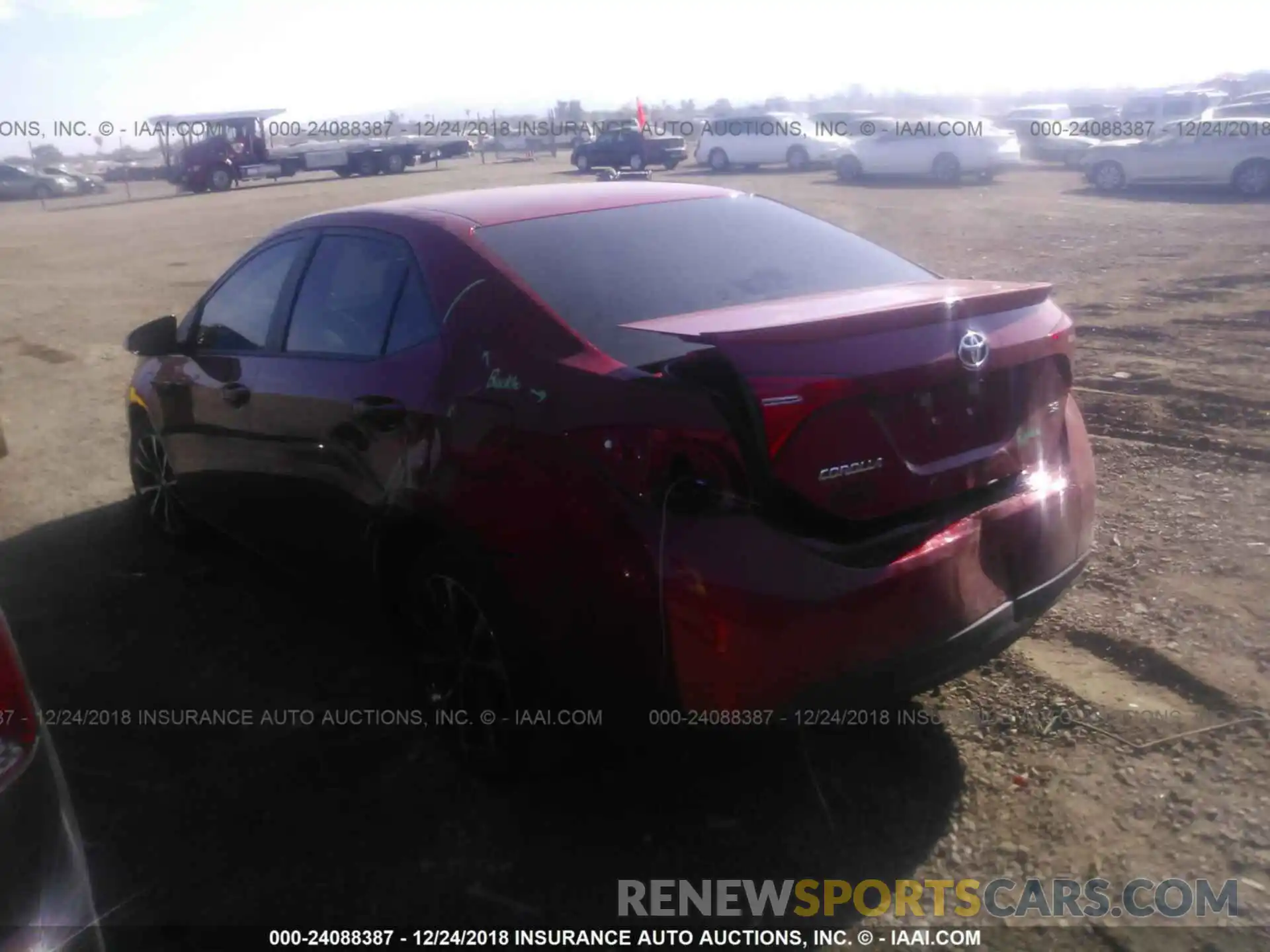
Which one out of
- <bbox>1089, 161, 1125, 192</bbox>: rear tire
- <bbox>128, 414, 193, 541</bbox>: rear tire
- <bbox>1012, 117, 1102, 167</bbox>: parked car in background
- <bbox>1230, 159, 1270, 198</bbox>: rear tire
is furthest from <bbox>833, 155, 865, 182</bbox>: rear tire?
<bbox>128, 414, 193, 541</bbox>: rear tire

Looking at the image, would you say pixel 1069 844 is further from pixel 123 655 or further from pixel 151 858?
pixel 123 655

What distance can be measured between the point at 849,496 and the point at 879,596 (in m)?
0.26

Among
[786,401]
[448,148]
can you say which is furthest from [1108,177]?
[448,148]

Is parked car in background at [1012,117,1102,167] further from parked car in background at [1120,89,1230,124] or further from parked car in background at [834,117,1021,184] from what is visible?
parked car in background at [834,117,1021,184]

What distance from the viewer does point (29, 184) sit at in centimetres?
4116

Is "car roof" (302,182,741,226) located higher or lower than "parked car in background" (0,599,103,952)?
higher

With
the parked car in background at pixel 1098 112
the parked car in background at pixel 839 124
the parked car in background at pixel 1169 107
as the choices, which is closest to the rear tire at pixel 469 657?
the parked car in background at pixel 839 124

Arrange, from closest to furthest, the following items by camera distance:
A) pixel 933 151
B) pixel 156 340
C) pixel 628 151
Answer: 1. pixel 156 340
2. pixel 933 151
3. pixel 628 151

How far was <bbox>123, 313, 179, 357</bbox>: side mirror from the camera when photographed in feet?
16.4

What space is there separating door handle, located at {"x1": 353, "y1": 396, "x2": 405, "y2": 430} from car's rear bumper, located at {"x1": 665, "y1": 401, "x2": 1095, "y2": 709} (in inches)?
46.6

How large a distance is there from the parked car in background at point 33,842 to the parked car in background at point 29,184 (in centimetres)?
4459

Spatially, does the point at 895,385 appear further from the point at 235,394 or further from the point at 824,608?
the point at 235,394

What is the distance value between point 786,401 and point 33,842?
1.82m

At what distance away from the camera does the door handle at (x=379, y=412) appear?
346cm
